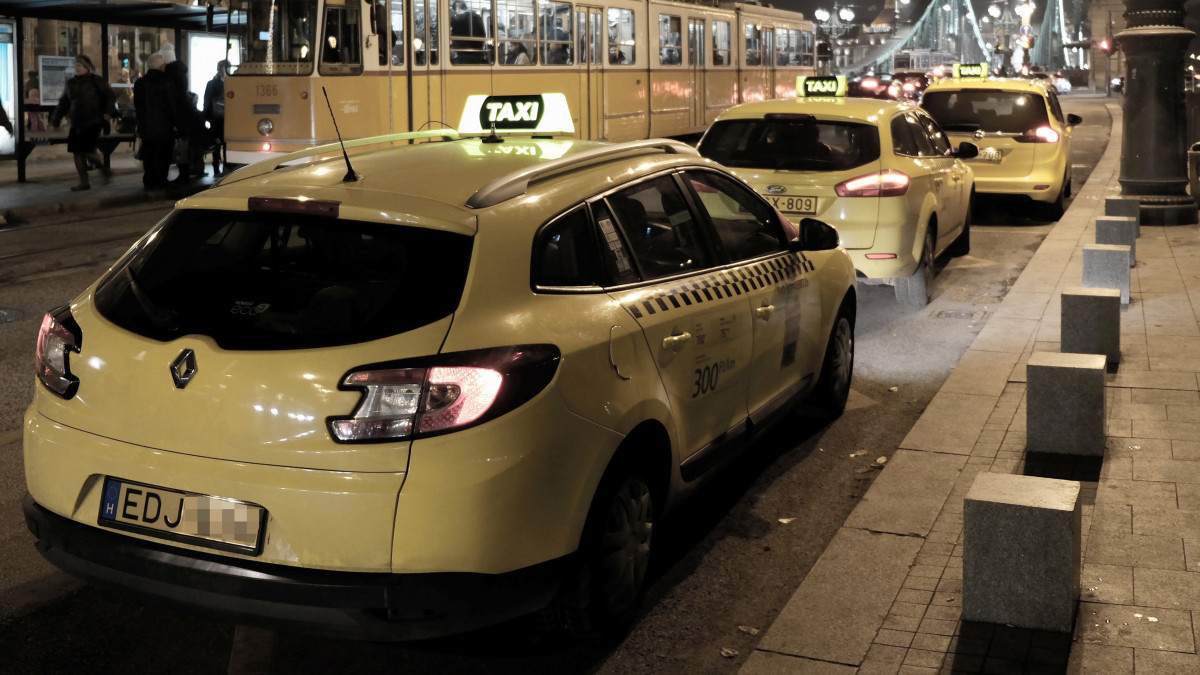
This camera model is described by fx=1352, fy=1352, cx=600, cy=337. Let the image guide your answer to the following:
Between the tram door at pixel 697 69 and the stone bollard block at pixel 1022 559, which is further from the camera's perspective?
the tram door at pixel 697 69

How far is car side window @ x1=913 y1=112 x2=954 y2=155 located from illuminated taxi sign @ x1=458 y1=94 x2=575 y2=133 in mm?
5617

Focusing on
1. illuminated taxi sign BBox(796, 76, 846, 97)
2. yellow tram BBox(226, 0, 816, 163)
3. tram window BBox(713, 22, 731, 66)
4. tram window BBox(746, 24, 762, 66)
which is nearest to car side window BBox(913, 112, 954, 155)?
illuminated taxi sign BBox(796, 76, 846, 97)

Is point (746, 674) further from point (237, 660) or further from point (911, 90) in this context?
point (911, 90)

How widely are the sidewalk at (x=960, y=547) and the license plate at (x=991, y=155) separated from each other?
22.1ft

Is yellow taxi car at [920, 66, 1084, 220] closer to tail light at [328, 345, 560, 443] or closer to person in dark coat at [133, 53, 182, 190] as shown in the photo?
person in dark coat at [133, 53, 182, 190]

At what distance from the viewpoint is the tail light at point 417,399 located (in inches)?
139

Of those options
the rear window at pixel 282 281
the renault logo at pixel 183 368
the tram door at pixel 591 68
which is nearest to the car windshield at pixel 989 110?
the tram door at pixel 591 68

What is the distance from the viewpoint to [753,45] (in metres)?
29.3

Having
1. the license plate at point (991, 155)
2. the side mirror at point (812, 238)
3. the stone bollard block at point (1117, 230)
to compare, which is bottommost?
the stone bollard block at point (1117, 230)

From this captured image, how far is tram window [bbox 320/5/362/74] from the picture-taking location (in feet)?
53.4

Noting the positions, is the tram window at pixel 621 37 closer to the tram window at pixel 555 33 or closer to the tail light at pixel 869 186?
the tram window at pixel 555 33

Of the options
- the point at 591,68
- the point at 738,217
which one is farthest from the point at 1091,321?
the point at 591,68

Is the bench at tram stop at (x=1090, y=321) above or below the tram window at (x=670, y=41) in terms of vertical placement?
below

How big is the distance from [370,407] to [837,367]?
384 cm
